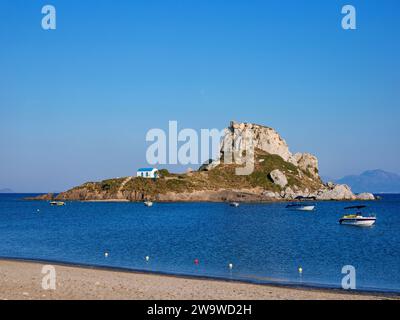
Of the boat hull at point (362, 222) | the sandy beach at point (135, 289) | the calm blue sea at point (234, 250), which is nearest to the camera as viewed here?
the sandy beach at point (135, 289)

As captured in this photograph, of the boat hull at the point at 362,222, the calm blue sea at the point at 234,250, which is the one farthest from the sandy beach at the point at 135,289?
the boat hull at the point at 362,222

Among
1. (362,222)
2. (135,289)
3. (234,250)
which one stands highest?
(362,222)

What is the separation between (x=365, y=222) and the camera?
105 m

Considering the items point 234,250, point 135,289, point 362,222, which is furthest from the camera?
point 362,222

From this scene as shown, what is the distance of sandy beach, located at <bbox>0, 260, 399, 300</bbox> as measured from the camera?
30.6 metres

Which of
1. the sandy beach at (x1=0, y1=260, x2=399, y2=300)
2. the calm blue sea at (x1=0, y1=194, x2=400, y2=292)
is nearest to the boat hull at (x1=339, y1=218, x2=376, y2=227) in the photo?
the calm blue sea at (x1=0, y1=194, x2=400, y2=292)

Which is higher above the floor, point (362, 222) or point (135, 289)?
point (362, 222)

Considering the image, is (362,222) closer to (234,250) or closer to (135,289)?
(234,250)

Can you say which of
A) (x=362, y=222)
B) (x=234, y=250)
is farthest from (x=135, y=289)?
(x=362, y=222)

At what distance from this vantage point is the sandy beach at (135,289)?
30.6 m

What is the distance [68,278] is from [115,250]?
2737 centimetres

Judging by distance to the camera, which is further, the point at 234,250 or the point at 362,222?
the point at 362,222

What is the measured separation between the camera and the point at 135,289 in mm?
34219

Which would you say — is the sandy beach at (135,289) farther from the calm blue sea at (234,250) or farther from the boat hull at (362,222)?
the boat hull at (362,222)
